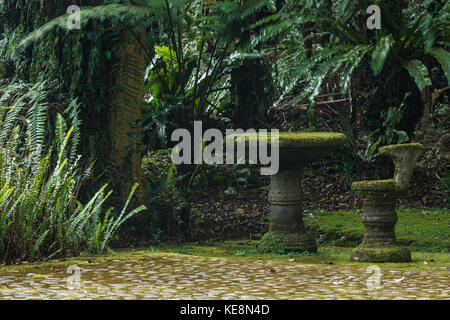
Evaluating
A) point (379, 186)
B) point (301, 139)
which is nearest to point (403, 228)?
point (379, 186)

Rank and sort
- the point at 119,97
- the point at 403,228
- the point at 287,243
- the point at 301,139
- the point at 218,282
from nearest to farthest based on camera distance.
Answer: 1. the point at 218,282
2. the point at 301,139
3. the point at 287,243
4. the point at 119,97
5. the point at 403,228

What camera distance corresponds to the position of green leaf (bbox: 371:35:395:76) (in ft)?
19.7

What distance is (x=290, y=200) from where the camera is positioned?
5.43 metres

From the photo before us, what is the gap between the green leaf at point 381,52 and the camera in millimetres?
6010

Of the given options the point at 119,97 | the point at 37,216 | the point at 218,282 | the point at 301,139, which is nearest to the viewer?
the point at 218,282

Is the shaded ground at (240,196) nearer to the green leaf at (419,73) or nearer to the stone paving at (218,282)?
the green leaf at (419,73)

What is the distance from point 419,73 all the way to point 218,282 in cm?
357

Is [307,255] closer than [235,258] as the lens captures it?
No

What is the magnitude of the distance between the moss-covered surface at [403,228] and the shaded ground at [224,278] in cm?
→ 92

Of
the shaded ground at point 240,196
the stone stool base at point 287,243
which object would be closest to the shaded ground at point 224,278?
the stone stool base at point 287,243

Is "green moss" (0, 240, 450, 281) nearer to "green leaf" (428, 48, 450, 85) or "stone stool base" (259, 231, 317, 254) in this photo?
"stone stool base" (259, 231, 317, 254)

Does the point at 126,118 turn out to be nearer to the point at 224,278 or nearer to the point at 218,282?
the point at 224,278

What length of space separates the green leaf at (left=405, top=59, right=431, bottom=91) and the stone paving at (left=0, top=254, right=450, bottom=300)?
2.49m

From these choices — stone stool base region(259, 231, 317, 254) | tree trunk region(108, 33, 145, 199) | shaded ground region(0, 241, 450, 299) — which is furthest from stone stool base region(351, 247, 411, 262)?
tree trunk region(108, 33, 145, 199)
